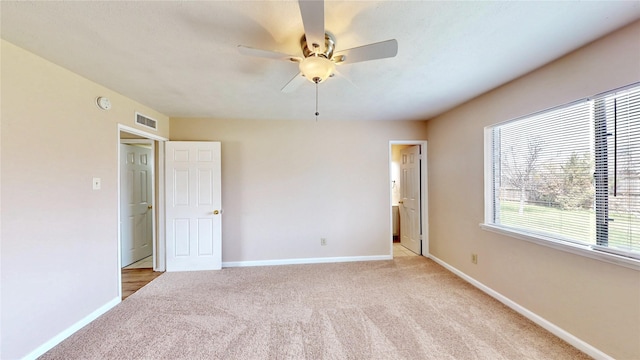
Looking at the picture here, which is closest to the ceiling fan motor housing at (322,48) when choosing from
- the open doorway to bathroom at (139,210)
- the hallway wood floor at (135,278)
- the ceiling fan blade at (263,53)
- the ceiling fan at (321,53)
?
the ceiling fan at (321,53)

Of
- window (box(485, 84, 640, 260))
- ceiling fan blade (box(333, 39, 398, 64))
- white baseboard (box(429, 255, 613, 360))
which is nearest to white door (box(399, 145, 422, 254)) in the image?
white baseboard (box(429, 255, 613, 360))

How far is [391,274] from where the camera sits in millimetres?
3410

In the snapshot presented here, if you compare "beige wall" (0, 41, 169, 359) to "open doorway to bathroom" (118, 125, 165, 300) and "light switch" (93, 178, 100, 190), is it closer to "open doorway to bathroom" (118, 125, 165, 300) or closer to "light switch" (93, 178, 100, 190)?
"light switch" (93, 178, 100, 190)

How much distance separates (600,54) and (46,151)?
426 centimetres

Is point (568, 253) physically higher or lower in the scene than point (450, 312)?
higher

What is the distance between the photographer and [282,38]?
1.67m

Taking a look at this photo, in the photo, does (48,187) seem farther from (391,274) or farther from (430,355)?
(391,274)

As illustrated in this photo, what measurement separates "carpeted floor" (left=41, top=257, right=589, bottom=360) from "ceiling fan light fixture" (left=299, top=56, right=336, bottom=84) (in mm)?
2038

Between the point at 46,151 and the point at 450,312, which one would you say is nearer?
the point at 46,151

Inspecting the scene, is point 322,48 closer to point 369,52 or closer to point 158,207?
point 369,52

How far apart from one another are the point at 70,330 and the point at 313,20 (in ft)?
10.4

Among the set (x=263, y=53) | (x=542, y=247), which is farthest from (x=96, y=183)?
(x=542, y=247)

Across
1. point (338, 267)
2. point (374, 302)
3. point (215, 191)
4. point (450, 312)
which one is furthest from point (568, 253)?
point (215, 191)

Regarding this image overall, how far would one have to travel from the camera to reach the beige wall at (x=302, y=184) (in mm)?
3830
